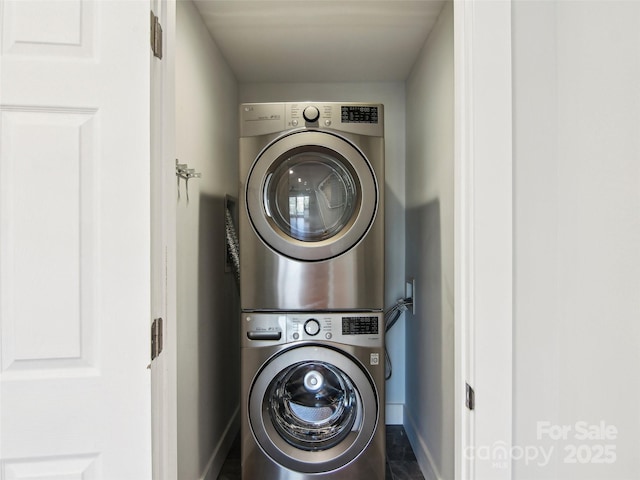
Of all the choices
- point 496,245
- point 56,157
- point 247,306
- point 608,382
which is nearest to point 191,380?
point 247,306

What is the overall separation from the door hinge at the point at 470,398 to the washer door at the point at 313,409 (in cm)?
87

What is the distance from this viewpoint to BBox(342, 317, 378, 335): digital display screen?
1735 mm

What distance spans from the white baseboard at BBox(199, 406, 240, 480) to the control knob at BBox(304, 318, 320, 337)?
793 mm

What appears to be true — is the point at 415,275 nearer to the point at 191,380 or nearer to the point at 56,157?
the point at 191,380

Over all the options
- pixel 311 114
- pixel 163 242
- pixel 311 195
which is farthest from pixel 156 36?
pixel 311 195

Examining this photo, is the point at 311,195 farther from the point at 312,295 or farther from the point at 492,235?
the point at 492,235

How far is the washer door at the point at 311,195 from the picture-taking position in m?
1.74

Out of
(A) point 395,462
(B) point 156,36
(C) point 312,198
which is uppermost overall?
(B) point 156,36

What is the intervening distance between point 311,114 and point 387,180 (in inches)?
41.0

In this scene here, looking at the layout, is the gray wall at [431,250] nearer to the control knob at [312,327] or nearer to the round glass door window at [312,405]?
the round glass door window at [312,405]

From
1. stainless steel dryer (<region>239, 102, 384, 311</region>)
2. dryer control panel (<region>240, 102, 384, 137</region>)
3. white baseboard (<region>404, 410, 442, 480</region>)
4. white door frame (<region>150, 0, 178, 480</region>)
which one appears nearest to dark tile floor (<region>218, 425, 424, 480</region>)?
white baseboard (<region>404, 410, 442, 480</region>)

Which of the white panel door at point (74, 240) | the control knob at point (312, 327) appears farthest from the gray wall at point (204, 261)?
the white panel door at point (74, 240)

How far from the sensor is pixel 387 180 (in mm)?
2637

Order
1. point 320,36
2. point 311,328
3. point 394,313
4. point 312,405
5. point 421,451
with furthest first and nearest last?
point 394,313 < point 421,451 < point 320,36 < point 312,405 < point 311,328
